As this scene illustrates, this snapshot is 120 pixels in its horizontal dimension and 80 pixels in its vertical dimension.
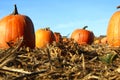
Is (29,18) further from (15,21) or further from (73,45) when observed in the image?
(73,45)

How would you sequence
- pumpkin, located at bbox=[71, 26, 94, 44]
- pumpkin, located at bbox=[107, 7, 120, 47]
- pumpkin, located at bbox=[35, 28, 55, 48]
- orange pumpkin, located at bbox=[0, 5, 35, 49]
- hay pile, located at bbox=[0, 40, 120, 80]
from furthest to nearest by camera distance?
pumpkin, located at bbox=[71, 26, 94, 44] < pumpkin, located at bbox=[35, 28, 55, 48] < pumpkin, located at bbox=[107, 7, 120, 47] < orange pumpkin, located at bbox=[0, 5, 35, 49] < hay pile, located at bbox=[0, 40, 120, 80]

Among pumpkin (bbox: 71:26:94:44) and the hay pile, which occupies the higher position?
pumpkin (bbox: 71:26:94:44)

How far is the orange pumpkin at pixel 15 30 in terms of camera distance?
769 centimetres

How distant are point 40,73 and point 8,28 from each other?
149 inches

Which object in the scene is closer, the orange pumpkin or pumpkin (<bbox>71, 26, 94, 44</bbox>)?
the orange pumpkin

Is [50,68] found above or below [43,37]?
below

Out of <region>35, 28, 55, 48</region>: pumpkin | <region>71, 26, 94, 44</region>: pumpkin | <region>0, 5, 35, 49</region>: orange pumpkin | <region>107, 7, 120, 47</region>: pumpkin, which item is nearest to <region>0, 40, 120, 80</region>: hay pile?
<region>0, 5, 35, 49</region>: orange pumpkin

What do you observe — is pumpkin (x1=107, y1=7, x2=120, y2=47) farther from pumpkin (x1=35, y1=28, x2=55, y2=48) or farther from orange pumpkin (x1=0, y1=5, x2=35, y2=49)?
orange pumpkin (x1=0, y1=5, x2=35, y2=49)

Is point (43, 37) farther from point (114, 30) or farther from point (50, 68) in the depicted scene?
point (50, 68)

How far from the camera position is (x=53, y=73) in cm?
424

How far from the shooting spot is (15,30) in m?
7.69

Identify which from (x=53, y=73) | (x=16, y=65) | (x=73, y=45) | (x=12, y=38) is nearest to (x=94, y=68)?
(x=53, y=73)

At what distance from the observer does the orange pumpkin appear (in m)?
7.69

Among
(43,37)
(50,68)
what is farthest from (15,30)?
(43,37)
